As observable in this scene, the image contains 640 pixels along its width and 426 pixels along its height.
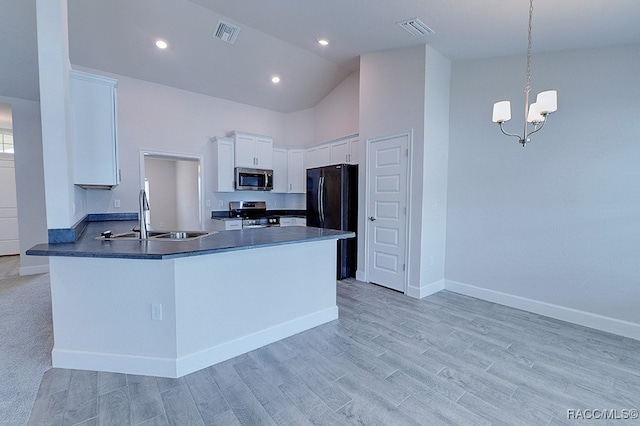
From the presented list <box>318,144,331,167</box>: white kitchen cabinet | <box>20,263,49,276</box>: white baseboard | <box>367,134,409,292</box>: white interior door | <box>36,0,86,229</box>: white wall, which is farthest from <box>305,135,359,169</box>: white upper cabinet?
<box>20,263,49,276</box>: white baseboard

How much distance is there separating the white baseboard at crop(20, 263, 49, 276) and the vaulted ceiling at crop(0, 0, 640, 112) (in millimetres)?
2649

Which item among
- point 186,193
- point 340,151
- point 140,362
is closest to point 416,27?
point 340,151

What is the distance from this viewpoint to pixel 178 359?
2.05 m

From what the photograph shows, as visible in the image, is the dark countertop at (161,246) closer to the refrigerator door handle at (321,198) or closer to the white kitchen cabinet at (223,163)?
the refrigerator door handle at (321,198)

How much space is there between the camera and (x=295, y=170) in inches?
235

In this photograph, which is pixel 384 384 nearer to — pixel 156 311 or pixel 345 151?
pixel 156 311

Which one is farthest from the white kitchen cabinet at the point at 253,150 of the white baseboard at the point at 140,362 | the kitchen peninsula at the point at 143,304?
the white baseboard at the point at 140,362

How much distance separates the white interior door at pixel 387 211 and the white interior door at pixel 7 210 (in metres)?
7.20

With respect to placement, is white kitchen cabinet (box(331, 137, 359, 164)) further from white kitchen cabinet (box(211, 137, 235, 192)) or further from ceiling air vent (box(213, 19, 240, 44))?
ceiling air vent (box(213, 19, 240, 44))

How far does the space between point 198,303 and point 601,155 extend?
3987mm

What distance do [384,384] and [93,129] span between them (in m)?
3.58

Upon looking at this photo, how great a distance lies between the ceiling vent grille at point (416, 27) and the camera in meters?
3.06

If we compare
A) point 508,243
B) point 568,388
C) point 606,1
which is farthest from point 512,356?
point 606,1

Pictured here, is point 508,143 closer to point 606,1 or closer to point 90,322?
point 606,1
